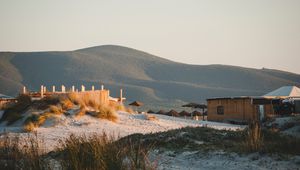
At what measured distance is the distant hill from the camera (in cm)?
9962

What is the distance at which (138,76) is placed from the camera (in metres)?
118

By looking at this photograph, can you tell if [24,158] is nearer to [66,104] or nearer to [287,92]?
[66,104]

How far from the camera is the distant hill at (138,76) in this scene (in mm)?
99625

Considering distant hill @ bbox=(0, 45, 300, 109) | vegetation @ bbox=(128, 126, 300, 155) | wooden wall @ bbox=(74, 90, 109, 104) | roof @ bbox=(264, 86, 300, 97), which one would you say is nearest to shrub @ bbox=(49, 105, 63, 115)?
wooden wall @ bbox=(74, 90, 109, 104)

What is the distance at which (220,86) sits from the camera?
361ft

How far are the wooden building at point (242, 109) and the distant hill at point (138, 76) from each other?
59.4 metres

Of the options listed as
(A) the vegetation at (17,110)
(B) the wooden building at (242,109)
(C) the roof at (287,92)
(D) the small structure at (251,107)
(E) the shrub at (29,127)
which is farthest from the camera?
(C) the roof at (287,92)

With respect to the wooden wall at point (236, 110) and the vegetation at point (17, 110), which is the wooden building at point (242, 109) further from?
the vegetation at point (17, 110)

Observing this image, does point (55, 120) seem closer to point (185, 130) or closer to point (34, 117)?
point (34, 117)

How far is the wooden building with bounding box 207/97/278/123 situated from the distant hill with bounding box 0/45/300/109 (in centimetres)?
5942

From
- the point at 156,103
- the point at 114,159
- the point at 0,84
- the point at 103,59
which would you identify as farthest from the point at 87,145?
the point at 103,59

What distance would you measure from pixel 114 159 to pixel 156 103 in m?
83.5

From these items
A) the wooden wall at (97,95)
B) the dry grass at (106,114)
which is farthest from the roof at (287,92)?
the dry grass at (106,114)

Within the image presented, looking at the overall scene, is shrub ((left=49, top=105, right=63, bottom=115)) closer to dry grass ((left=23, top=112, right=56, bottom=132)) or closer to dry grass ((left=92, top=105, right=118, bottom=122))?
dry grass ((left=23, top=112, right=56, bottom=132))
